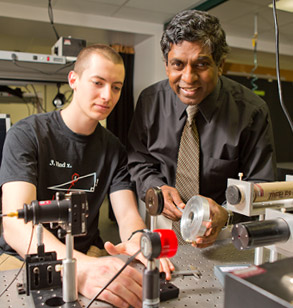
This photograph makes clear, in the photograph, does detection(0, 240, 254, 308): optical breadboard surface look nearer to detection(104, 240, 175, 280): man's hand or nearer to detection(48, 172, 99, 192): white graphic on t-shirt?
detection(104, 240, 175, 280): man's hand

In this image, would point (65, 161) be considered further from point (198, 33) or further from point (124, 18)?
point (124, 18)

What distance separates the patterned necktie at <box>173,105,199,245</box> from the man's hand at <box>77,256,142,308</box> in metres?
0.60

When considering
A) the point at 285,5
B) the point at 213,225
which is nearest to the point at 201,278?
the point at 213,225

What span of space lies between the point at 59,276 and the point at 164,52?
0.99 metres

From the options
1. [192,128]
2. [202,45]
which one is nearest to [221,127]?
[192,128]

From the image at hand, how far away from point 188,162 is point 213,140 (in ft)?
0.48

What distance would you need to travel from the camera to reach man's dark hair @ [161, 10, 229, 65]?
4.00 feet

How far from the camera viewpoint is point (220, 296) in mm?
753

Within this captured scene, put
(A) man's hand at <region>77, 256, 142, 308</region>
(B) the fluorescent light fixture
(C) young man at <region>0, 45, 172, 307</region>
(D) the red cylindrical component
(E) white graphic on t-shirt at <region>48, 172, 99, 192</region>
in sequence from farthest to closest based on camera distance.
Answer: (B) the fluorescent light fixture → (E) white graphic on t-shirt at <region>48, 172, 99, 192</region> → (C) young man at <region>0, 45, 172, 307</region> → (A) man's hand at <region>77, 256, 142, 308</region> → (D) the red cylindrical component

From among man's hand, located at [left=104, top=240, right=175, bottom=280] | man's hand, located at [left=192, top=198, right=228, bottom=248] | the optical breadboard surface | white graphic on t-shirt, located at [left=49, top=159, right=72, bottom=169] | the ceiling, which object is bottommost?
the optical breadboard surface

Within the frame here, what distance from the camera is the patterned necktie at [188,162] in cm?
134

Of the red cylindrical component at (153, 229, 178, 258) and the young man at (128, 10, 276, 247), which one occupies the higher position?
the young man at (128, 10, 276, 247)

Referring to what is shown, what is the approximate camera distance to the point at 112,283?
2.32 ft

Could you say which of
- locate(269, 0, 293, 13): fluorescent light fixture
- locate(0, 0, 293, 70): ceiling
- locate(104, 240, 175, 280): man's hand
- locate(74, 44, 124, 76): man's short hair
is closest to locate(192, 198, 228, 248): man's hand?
locate(104, 240, 175, 280): man's hand
